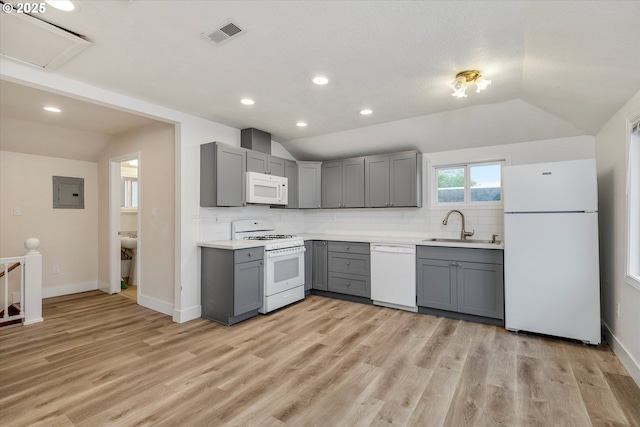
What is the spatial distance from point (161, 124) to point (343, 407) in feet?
12.6

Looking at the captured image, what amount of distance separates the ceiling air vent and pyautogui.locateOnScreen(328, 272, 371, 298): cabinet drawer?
323 centimetres

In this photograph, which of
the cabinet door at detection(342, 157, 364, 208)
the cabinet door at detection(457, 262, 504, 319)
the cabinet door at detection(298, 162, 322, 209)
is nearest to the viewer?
the cabinet door at detection(457, 262, 504, 319)

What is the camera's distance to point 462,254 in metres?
3.53

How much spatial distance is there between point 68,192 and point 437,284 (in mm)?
5652

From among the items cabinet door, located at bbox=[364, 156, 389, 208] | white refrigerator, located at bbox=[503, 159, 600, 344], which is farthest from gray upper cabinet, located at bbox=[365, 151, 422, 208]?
white refrigerator, located at bbox=[503, 159, 600, 344]

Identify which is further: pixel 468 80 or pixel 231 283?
pixel 231 283

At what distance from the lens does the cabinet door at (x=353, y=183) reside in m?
4.67

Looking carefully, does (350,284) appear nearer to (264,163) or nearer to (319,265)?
(319,265)

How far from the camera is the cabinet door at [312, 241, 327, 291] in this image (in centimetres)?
456

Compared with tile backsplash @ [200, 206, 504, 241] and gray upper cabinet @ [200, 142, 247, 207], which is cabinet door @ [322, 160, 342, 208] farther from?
Result: gray upper cabinet @ [200, 142, 247, 207]

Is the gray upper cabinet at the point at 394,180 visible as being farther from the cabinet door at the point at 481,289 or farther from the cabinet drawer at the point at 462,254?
the cabinet door at the point at 481,289

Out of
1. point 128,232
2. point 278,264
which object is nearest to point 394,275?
point 278,264

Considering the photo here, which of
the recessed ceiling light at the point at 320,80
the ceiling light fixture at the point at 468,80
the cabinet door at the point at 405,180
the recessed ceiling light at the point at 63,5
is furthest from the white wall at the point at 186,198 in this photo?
the ceiling light fixture at the point at 468,80

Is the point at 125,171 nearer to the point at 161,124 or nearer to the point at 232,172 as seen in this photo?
the point at 161,124
